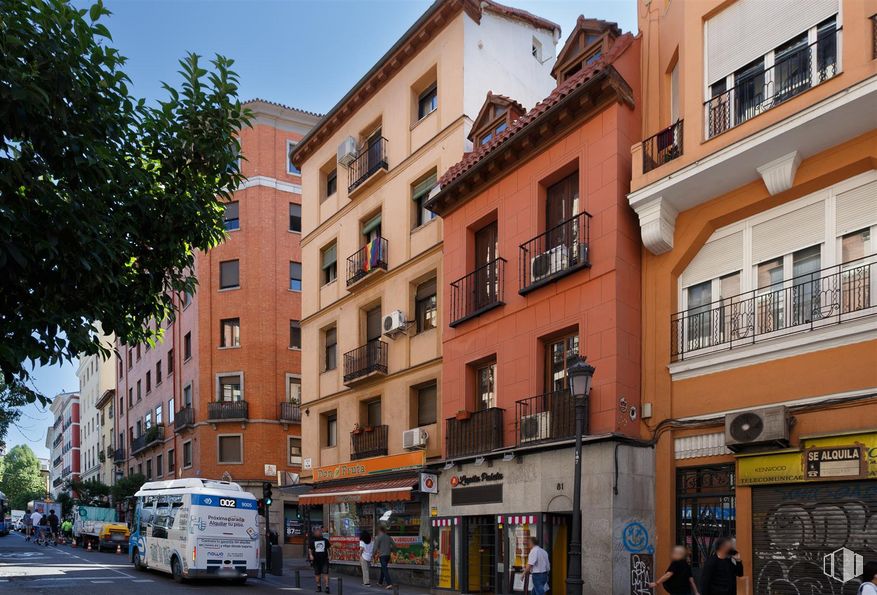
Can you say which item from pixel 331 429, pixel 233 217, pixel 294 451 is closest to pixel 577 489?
pixel 331 429

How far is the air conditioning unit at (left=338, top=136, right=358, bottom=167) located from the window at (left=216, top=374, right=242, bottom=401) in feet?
55.1

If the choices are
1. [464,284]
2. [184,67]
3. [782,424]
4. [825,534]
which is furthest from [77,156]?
[464,284]

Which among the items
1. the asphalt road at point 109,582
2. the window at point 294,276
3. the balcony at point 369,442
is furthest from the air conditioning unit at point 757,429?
the window at point 294,276

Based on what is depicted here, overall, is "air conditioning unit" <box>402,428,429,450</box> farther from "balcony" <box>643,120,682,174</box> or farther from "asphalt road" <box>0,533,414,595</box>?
"balcony" <box>643,120,682,174</box>

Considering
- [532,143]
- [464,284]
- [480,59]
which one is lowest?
[464,284]

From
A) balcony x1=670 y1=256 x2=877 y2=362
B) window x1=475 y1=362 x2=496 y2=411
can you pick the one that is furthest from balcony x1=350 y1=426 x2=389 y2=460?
balcony x1=670 y1=256 x2=877 y2=362

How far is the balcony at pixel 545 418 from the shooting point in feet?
52.0

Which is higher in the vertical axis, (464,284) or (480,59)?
(480,59)

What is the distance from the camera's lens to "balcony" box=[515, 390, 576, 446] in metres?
15.8

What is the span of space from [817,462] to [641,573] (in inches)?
156

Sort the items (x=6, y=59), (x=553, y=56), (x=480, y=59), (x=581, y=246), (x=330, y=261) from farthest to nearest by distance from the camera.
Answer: (x=330, y=261) < (x=553, y=56) < (x=480, y=59) < (x=581, y=246) < (x=6, y=59)

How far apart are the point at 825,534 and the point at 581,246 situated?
6.60 meters

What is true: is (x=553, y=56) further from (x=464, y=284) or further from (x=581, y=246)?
(x=581, y=246)

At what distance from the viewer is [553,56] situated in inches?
1016
